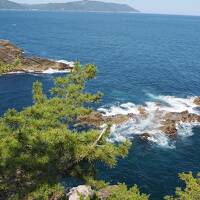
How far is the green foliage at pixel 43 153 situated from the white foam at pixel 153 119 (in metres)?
27.6

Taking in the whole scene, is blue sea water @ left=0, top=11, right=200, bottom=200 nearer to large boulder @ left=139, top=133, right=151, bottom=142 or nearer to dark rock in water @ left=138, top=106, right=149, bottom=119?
large boulder @ left=139, top=133, right=151, bottom=142

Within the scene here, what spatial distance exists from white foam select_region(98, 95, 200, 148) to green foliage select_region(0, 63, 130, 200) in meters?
27.6

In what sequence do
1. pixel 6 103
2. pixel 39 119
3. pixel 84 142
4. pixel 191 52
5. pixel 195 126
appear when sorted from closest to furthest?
1. pixel 84 142
2. pixel 39 119
3. pixel 195 126
4. pixel 6 103
5. pixel 191 52

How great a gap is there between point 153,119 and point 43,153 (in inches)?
1840

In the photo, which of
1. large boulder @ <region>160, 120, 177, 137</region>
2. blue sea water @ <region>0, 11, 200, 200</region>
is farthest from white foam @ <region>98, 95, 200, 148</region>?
blue sea water @ <region>0, 11, 200, 200</region>

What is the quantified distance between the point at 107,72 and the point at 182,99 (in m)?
32.6

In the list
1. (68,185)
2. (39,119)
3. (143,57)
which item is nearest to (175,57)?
(143,57)

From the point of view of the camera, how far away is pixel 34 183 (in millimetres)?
34750

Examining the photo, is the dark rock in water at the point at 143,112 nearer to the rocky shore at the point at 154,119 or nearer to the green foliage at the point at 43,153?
the rocky shore at the point at 154,119

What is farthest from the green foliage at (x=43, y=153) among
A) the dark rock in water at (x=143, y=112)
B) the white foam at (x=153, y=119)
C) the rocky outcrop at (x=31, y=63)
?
the rocky outcrop at (x=31, y=63)

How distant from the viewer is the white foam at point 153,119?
69562 millimetres

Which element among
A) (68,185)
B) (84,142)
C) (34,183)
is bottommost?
(68,185)

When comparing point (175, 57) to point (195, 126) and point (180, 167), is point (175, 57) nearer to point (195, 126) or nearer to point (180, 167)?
point (195, 126)

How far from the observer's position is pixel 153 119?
78438 mm
